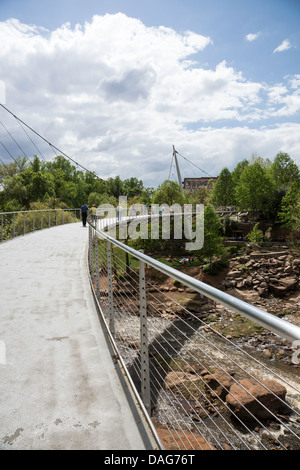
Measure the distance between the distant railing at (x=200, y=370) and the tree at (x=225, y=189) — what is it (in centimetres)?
3922

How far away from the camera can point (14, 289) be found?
5.91 meters

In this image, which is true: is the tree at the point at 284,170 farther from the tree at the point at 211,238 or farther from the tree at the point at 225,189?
the tree at the point at 211,238

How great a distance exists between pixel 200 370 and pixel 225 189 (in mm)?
56946

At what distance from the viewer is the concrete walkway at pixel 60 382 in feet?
6.53

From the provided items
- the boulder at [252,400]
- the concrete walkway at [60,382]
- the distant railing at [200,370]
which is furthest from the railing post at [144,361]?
the boulder at [252,400]

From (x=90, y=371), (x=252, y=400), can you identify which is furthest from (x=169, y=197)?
(x=90, y=371)

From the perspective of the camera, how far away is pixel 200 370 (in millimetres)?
10852

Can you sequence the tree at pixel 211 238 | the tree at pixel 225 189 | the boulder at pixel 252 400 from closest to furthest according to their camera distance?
1. the boulder at pixel 252 400
2. the tree at pixel 211 238
3. the tree at pixel 225 189

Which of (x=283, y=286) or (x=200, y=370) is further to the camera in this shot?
(x=283, y=286)

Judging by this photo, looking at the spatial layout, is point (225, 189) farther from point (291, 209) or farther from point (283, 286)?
point (283, 286)

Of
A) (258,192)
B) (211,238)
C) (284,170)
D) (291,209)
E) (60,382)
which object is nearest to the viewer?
(60,382)
